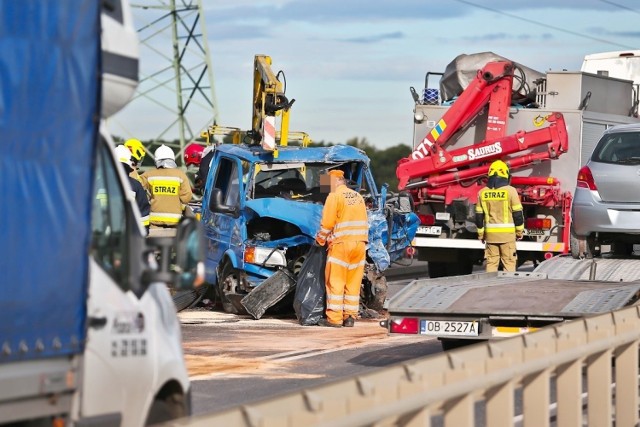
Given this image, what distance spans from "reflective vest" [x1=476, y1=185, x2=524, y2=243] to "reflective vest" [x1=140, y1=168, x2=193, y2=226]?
347cm

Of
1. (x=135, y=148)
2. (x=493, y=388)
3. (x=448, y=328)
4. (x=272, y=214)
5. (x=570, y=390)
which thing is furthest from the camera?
(x=135, y=148)

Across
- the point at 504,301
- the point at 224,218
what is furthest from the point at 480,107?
the point at 504,301

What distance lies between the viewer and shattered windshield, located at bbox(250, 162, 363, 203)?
55.9 feet

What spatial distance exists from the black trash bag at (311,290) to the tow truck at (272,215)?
0.29m

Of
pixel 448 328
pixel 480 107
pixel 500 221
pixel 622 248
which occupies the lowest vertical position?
pixel 448 328

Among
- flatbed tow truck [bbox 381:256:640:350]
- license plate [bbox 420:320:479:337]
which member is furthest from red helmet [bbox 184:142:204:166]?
license plate [bbox 420:320:479:337]

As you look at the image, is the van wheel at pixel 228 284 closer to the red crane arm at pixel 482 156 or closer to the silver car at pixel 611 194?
the silver car at pixel 611 194

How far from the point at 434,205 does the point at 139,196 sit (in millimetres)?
7016

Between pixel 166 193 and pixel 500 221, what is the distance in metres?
3.91

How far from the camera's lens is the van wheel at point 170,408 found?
6262 mm

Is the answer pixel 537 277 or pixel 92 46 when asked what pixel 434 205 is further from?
pixel 92 46

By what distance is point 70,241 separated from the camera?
5.53 metres

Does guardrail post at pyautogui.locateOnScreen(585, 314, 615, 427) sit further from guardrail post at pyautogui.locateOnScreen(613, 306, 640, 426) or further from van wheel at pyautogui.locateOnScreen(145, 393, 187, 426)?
van wheel at pyautogui.locateOnScreen(145, 393, 187, 426)

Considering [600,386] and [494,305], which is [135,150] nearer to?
[494,305]
